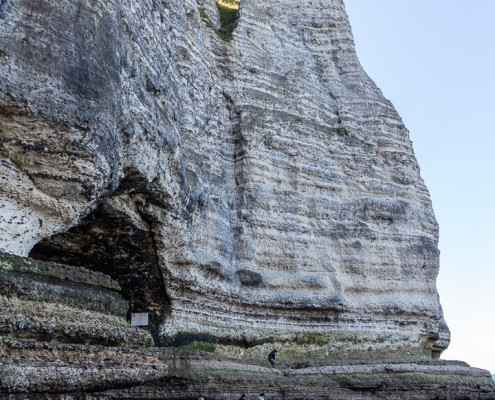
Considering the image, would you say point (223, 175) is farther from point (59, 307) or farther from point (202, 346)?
point (59, 307)

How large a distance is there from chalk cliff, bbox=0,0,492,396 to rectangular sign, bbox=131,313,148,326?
209 mm

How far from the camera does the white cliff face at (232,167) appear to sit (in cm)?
702

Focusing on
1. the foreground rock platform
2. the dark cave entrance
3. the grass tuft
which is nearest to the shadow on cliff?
the dark cave entrance

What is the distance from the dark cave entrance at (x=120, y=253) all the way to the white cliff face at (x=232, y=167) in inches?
3.6

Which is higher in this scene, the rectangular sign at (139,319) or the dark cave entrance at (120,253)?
the dark cave entrance at (120,253)

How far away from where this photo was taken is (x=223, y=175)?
15.0 meters

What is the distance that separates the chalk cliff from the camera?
7.04 m

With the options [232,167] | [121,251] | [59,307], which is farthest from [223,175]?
[59,307]

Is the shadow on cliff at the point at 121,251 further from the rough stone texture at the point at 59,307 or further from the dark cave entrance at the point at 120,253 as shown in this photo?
the rough stone texture at the point at 59,307

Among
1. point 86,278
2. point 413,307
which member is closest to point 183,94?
point 86,278

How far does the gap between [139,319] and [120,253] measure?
1918mm

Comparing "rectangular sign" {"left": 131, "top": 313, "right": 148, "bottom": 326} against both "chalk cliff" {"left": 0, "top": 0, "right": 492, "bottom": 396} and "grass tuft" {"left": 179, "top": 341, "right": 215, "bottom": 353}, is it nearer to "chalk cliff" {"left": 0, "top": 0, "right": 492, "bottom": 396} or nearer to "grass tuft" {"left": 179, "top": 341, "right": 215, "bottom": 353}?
"chalk cliff" {"left": 0, "top": 0, "right": 492, "bottom": 396}

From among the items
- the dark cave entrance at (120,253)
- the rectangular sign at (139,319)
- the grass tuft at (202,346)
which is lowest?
the grass tuft at (202,346)

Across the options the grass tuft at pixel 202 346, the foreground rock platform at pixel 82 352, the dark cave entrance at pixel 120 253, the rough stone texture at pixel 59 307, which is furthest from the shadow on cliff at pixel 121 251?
Result: the rough stone texture at pixel 59 307
